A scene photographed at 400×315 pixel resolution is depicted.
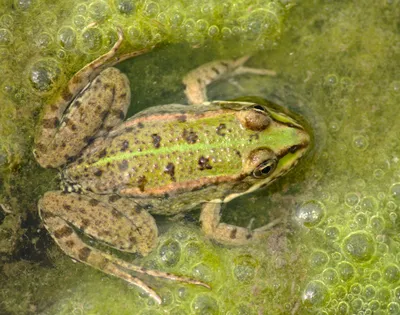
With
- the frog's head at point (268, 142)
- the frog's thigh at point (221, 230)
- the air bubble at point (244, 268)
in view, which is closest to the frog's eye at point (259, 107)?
the frog's head at point (268, 142)

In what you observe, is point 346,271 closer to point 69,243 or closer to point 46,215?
point 69,243

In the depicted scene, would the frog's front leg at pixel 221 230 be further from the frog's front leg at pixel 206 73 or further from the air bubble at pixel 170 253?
the frog's front leg at pixel 206 73

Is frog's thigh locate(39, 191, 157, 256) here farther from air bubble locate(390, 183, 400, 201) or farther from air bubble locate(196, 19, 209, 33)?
air bubble locate(390, 183, 400, 201)

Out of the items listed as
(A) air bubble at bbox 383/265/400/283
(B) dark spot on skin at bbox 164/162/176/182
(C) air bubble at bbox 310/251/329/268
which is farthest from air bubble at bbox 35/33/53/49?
(A) air bubble at bbox 383/265/400/283

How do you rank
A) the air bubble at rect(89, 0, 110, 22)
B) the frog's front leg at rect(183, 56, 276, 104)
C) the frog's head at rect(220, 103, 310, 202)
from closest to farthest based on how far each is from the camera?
the frog's head at rect(220, 103, 310, 202) < the air bubble at rect(89, 0, 110, 22) < the frog's front leg at rect(183, 56, 276, 104)

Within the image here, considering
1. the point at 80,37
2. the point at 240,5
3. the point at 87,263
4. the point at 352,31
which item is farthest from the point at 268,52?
the point at 87,263

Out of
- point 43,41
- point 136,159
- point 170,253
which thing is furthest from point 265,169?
point 43,41
